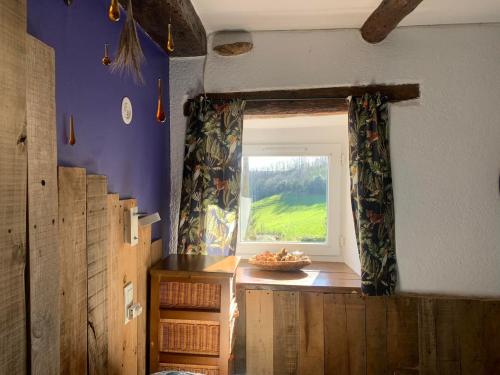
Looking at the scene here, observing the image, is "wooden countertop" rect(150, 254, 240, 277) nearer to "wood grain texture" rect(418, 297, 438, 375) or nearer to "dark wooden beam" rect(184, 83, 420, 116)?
"dark wooden beam" rect(184, 83, 420, 116)

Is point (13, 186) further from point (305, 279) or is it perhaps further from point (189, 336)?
point (305, 279)

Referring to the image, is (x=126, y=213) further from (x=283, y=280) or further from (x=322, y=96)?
(x=322, y=96)

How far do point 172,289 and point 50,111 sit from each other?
1026mm

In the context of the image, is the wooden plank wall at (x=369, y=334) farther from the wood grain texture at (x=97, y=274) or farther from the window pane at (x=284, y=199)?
the wood grain texture at (x=97, y=274)

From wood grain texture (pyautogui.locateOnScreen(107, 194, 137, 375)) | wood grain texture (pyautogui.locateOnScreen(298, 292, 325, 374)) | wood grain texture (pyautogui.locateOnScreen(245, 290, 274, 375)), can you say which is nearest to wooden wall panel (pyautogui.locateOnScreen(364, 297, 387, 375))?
wood grain texture (pyautogui.locateOnScreen(298, 292, 325, 374))

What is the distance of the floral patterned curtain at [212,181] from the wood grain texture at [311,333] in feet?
1.65

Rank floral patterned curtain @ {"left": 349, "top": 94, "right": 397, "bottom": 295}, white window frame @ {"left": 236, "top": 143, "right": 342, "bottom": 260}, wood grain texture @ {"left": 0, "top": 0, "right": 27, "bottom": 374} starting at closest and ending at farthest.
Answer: wood grain texture @ {"left": 0, "top": 0, "right": 27, "bottom": 374}
floral patterned curtain @ {"left": 349, "top": 94, "right": 397, "bottom": 295}
white window frame @ {"left": 236, "top": 143, "right": 342, "bottom": 260}

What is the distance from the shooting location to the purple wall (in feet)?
3.54

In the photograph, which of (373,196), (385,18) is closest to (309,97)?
(385,18)

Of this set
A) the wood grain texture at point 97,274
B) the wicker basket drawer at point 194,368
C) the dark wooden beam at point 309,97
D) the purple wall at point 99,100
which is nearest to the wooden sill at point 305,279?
the wicker basket drawer at point 194,368

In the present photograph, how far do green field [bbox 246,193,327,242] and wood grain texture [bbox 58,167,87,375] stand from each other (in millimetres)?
1482

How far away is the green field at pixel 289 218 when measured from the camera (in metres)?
2.48

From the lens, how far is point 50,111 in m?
0.99

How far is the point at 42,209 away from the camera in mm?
946
